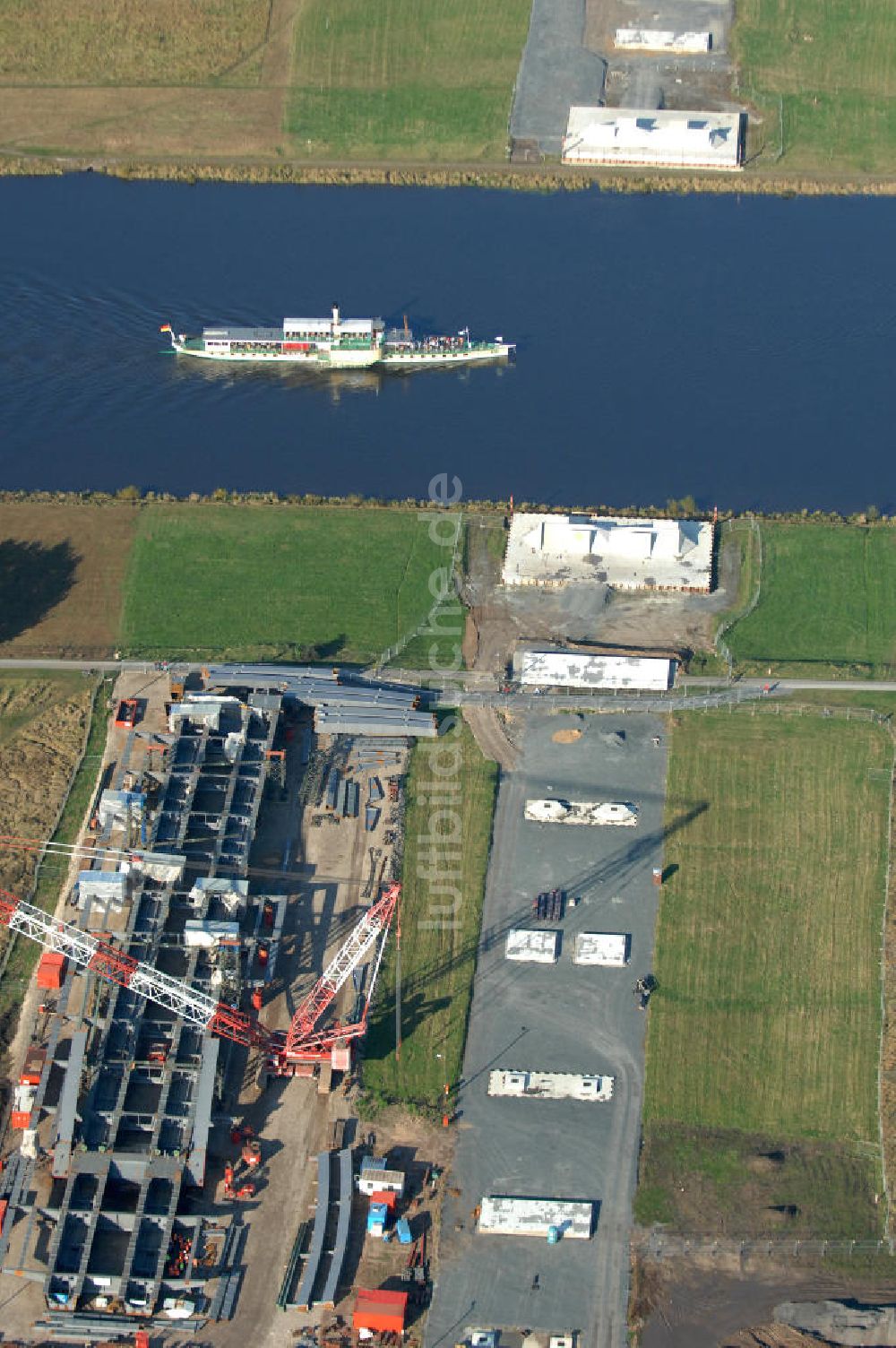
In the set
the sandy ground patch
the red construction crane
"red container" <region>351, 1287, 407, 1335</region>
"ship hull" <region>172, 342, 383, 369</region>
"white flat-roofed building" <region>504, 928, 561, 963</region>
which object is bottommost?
"red container" <region>351, 1287, 407, 1335</region>

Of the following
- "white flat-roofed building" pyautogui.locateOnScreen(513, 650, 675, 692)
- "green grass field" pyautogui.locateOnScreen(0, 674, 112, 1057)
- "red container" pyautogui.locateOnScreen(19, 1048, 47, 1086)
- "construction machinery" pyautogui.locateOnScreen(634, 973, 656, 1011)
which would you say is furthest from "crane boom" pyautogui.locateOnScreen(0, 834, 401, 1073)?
"white flat-roofed building" pyautogui.locateOnScreen(513, 650, 675, 692)

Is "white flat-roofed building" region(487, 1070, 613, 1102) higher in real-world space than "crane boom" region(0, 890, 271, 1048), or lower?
lower

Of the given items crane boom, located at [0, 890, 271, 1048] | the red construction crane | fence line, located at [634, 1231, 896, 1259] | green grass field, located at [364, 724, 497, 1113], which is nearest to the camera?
fence line, located at [634, 1231, 896, 1259]

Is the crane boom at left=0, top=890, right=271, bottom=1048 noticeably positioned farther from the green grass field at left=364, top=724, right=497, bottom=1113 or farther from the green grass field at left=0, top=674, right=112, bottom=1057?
the green grass field at left=364, top=724, right=497, bottom=1113

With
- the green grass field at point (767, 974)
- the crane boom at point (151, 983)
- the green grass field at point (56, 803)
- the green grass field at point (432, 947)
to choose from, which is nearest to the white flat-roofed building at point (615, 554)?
the green grass field at point (767, 974)

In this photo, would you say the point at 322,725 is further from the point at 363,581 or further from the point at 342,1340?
the point at 342,1340

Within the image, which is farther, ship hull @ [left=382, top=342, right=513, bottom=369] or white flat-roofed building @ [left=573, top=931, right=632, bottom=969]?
ship hull @ [left=382, top=342, right=513, bottom=369]

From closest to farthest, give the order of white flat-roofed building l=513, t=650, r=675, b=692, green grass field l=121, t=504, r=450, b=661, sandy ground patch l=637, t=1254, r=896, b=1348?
1. sandy ground patch l=637, t=1254, r=896, b=1348
2. white flat-roofed building l=513, t=650, r=675, b=692
3. green grass field l=121, t=504, r=450, b=661
